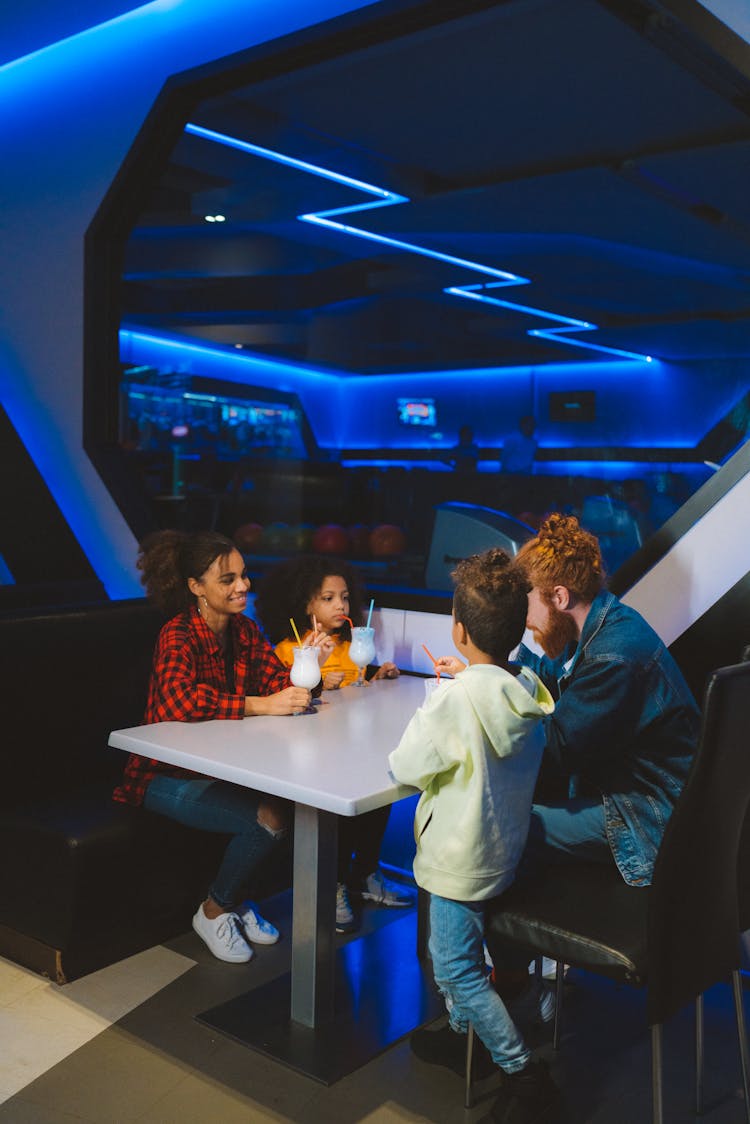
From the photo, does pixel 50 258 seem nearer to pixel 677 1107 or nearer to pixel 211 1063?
pixel 211 1063

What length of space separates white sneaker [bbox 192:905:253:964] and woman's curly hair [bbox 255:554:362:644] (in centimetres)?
88

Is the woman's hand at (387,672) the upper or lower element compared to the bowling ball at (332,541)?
lower

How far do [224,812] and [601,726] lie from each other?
3.48 feet

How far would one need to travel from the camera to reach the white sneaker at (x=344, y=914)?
2.81 metres

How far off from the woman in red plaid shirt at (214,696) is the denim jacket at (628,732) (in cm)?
73

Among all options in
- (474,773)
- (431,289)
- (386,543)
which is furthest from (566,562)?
(431,289)

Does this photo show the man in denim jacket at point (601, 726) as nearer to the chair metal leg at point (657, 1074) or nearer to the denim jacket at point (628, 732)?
the denim jacket at point (628, 732)

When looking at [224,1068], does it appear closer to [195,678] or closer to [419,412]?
[195,678]

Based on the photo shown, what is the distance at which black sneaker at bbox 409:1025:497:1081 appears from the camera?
2.11 m

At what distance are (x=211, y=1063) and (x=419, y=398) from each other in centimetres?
727

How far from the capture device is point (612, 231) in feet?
22.9

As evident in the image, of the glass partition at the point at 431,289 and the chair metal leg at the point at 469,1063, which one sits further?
the glass partition at the point at 431,289

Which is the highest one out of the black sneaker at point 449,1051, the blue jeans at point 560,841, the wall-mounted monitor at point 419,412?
the wall-mounted monitor at point 419,412

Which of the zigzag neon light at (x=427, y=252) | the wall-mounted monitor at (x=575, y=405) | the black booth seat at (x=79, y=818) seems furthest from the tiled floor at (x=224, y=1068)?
the wall-mounted monitor at (x=575, y=405)
